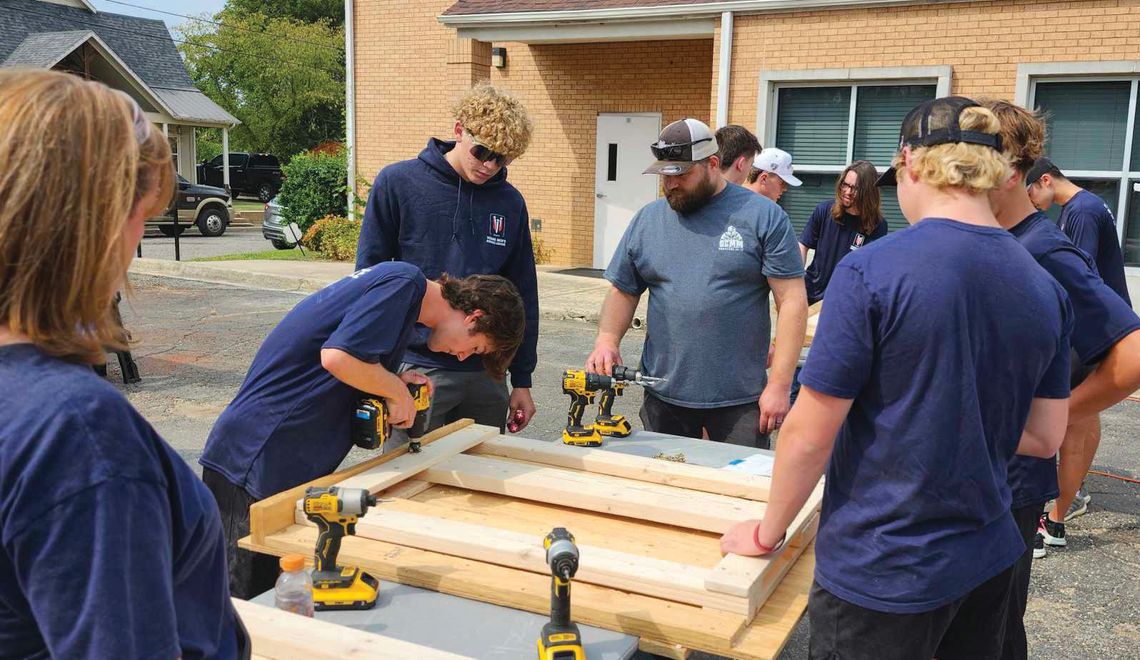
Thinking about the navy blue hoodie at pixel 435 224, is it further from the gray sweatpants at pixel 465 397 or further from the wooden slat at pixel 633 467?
the wooden slat at pixel 633 467

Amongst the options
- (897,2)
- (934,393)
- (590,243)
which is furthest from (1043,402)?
(590,243)

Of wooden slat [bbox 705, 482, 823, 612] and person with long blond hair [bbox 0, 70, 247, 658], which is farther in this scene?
wooden slat [bbox 705, 482, 823, 612]

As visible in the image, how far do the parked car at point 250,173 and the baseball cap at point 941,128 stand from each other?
124 feet

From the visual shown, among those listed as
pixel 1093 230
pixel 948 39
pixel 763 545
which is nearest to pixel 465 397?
pixel 763 545

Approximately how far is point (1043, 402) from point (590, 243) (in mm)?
13226

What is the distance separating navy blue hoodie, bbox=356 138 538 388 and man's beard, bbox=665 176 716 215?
72 cm

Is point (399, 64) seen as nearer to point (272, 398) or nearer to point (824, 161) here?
point (824, 161)

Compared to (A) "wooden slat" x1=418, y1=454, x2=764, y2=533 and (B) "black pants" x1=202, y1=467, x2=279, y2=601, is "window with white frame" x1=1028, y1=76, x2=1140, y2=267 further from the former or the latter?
(B) "black pants" x1=202, y1=467, x2=279, y2=601

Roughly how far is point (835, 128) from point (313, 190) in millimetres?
10116

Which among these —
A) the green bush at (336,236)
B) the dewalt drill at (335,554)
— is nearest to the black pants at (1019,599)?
the dewalt drill at (335,554)

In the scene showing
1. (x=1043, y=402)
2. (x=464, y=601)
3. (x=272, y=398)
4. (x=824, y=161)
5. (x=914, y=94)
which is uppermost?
(x=914, y=94)

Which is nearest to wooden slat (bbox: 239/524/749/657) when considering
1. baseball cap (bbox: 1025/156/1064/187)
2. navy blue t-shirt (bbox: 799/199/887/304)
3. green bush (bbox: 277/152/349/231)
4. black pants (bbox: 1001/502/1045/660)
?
black pants (bbox: 1001/502/1045/660)

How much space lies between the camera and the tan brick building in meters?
10.4

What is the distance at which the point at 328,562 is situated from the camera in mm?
2299
